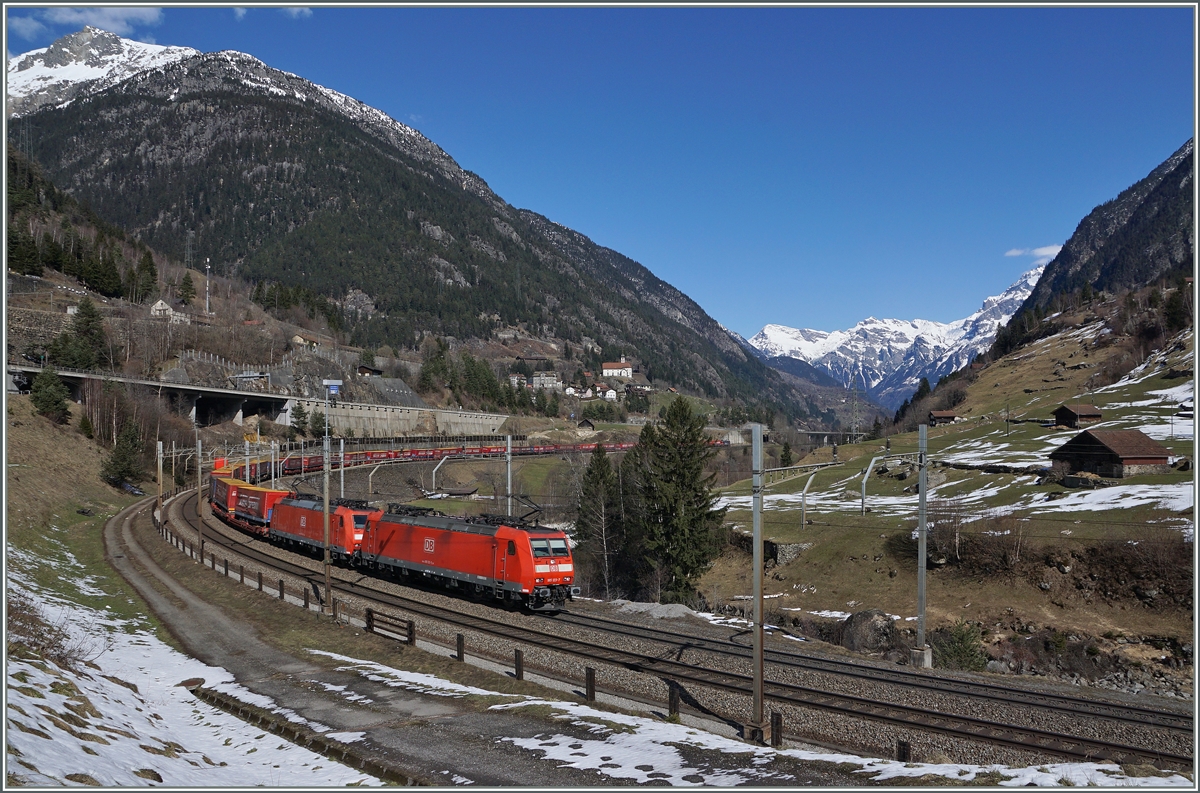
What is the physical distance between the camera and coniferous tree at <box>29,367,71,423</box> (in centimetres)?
7756

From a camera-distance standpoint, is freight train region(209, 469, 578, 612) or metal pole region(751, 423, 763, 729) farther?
freight train region(209, 469, 578, 612)

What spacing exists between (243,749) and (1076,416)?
105 meters

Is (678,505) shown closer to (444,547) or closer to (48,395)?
(444,547)

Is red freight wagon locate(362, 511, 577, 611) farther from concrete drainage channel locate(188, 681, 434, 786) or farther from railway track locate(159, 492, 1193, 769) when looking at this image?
concrete drainage channel locate(188, 681, 434, 786)

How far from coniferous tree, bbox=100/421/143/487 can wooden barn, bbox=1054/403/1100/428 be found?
11048 centimetres

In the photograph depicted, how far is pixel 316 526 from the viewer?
4712 cm

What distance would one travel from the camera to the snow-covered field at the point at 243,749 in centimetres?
1237

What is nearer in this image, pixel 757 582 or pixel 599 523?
pixel 757 582

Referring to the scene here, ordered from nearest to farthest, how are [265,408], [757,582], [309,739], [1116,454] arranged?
[309,739], [757,582], [1116,454], [265,408]

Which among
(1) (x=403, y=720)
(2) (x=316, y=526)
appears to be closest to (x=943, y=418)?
(2) (x=316, y=526)

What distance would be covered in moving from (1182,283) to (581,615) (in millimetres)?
175651

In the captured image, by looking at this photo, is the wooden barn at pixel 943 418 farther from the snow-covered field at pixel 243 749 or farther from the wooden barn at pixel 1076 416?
the snow-covered field at pixel 243 749

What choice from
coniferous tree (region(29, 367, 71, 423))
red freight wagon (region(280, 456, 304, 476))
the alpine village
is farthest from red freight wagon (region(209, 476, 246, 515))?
coniferous tree (region(29, 367, 71, 423))

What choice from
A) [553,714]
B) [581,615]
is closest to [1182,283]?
[581,615]
